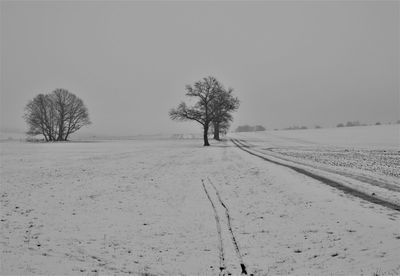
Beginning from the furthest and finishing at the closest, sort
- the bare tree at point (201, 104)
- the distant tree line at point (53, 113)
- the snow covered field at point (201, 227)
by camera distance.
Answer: the distant tree line at point (53, 113)
the bare tree at point (201, 104)
the snow covered field at point (201, 227)

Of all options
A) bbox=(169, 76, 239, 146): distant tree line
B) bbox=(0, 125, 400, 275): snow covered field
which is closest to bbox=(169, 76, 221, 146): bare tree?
bbox=(169, 76, 239, 146): distant tree line

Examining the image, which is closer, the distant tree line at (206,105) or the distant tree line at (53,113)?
the distant tree line at (206,105)

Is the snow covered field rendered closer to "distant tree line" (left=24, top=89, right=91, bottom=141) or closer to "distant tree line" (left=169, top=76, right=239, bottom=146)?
"distant tree line" (left=169, top=76, right=239, bottom=146)

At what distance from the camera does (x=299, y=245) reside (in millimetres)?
8844

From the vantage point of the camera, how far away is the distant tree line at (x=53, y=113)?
7669 centimetres

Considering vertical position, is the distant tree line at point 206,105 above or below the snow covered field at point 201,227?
above

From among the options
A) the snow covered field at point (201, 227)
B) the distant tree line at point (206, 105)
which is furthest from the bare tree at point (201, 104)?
the snow covered field at point (201, 227)

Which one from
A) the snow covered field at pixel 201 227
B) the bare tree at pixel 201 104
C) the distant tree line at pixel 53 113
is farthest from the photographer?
the distant tree line at pixel 53 113

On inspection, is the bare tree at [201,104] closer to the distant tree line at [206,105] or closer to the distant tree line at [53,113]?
the distant tree line at [206,105]

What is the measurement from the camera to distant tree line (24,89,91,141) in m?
76.7

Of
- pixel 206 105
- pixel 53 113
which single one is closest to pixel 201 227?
pixel 206 105

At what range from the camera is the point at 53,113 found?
3071 inches

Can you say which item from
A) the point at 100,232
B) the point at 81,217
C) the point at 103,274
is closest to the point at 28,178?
the point at 81,217

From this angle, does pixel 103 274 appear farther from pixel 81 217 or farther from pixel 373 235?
pixel 373 235
